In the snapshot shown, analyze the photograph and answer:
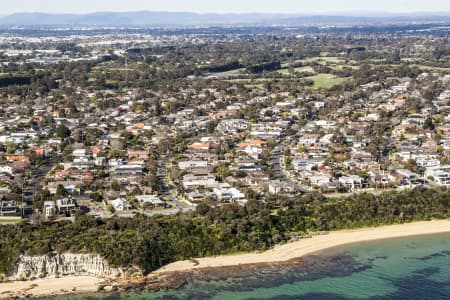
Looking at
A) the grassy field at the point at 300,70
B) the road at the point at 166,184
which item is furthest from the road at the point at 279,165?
the grassy field at the point at 300,70

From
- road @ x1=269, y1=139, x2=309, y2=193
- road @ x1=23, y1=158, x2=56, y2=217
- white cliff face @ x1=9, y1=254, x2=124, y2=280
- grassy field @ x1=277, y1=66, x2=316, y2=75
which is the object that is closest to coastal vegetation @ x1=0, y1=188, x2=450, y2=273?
white cliff face @ x1=9, y1=254, x2=124, y2=280

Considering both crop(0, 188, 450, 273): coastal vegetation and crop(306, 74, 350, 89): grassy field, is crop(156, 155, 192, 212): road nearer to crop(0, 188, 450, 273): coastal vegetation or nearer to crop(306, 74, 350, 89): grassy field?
crop(0, 188, 450, 273): coastal vegetation

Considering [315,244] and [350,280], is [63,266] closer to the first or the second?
[315,244]

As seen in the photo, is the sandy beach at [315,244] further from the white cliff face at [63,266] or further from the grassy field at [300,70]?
the grassy field at [300,70]

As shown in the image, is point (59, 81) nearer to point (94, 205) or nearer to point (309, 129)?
point (309, 129)

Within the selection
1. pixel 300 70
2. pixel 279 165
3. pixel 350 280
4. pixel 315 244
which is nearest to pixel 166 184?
pixel 279 165

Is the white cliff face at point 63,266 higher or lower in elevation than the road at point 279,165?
higher
